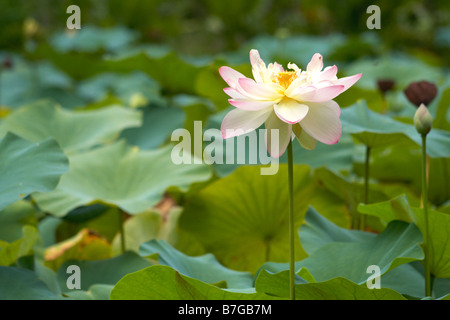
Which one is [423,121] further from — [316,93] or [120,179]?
[120,179]

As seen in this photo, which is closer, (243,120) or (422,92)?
(243,120)

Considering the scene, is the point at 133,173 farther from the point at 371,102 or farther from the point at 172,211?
the point at 371,102

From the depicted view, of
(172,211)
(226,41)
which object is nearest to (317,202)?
→ (172,211)

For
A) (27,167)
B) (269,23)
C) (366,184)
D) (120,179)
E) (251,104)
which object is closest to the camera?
(251,104)

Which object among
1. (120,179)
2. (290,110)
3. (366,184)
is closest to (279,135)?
(290,110)

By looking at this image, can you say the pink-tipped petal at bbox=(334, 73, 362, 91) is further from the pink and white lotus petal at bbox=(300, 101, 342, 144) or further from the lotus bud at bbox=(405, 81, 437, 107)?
the lotus bud at bbox=(405, 81, 437, 107)

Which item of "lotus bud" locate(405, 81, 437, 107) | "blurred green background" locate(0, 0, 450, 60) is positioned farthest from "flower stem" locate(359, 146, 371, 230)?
"blurred green background" locate(0, 0, 450, 60)

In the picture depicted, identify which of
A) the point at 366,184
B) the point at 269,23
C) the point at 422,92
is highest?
the point at 269,23
